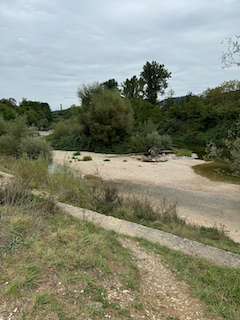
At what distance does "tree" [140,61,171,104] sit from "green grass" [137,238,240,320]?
39.0 meters

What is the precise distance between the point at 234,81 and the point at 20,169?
139 feet

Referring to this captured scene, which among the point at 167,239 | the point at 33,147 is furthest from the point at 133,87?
the point at 167,239

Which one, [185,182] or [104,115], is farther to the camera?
[104,115]

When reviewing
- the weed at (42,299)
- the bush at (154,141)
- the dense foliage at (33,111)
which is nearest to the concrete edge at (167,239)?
the weed at (42,299)

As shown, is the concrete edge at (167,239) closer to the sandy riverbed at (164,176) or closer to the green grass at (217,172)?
the sandy riverbed at (164,176)

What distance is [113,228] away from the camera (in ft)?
15.3

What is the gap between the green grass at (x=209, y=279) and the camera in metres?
2.60

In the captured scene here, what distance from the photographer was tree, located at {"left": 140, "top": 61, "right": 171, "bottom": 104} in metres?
39.4

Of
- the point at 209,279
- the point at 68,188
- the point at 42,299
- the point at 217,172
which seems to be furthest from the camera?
the point at 217,172

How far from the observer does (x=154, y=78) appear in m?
40.0

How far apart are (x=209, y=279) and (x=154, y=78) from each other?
40527mm

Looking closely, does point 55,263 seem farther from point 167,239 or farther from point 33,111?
point 33,111

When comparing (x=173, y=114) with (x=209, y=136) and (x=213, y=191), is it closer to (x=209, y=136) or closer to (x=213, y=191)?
(x=209, y=136)

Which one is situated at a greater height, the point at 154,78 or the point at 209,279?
the point at 154,78
